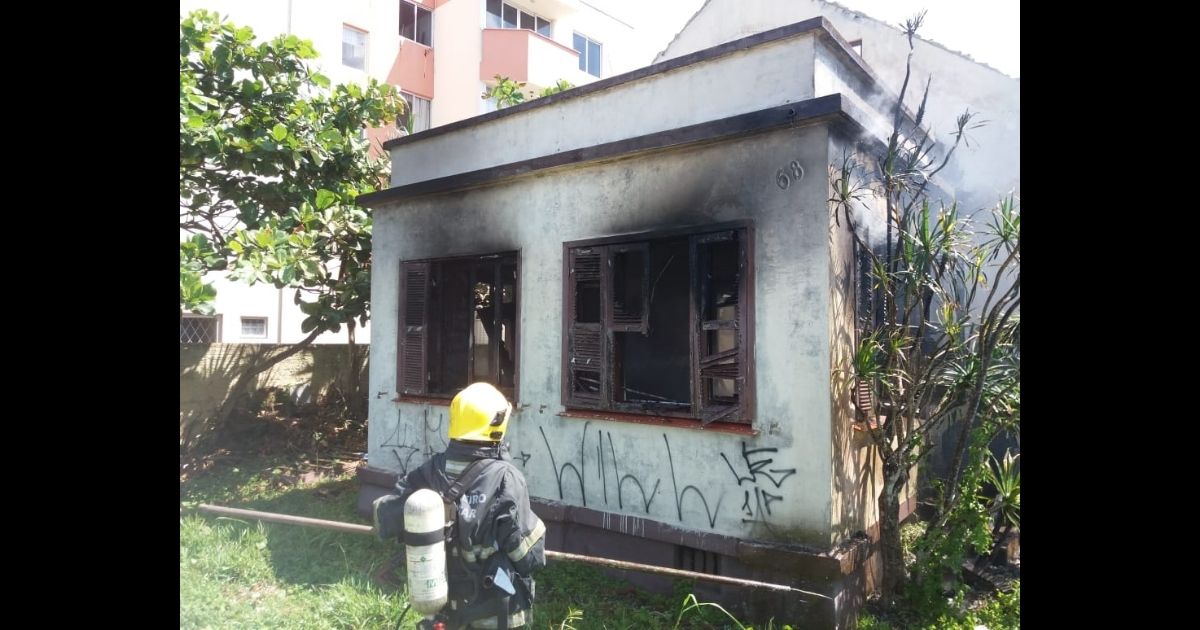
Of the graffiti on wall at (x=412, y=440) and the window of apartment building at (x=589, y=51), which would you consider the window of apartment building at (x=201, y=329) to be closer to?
the graffiti on wall at (x=412, y=440)

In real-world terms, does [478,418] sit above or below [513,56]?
below

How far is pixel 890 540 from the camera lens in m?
4.32

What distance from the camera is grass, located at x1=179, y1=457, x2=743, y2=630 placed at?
427 cm

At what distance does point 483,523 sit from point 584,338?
2285 millimetres

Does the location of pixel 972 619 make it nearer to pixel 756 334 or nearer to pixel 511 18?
pixel 756 334

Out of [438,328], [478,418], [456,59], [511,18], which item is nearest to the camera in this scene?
[478,418]

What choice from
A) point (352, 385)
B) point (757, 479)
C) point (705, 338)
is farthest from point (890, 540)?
point (352, 385)

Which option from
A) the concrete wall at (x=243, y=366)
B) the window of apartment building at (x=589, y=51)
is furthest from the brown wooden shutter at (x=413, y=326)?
the window of apartment building at (x=589, y=51)

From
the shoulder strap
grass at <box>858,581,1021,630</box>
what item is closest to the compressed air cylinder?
the shoulder strap
